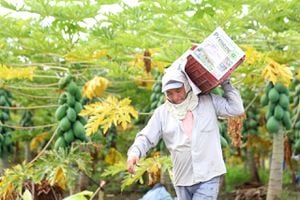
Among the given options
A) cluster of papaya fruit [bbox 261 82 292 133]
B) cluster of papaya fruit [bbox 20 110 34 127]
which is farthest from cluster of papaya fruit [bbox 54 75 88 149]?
cluster of papaya fruit [bbox 20 110 34 127]

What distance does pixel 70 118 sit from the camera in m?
5.11

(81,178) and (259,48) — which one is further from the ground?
(259,48)

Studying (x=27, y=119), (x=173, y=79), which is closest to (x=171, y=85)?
(x=173, y=79)

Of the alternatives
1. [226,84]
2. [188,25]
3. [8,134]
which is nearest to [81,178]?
[8,134]

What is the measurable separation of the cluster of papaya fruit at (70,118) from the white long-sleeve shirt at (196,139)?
1.64 metres

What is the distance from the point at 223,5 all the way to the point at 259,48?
0.51 metres

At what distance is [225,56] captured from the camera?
11.6 feet

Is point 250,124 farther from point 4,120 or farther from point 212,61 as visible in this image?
point 212,61

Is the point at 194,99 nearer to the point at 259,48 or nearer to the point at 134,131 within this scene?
the point at 259,48

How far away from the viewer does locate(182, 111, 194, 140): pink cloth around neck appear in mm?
3415

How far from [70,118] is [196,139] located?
6.34 feet

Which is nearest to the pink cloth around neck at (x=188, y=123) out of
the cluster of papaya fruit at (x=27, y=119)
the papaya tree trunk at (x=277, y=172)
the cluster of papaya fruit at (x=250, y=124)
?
the papaya tree trunk at (x=277, y=172)

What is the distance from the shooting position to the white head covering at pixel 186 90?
3377 millimetres

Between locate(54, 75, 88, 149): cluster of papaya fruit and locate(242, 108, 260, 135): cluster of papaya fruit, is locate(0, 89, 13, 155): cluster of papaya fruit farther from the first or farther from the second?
locate(242, 108, 260, 135): cluster of papaya fruit
